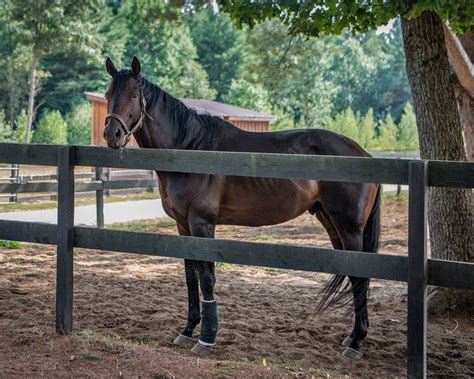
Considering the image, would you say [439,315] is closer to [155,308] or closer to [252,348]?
[252,348]

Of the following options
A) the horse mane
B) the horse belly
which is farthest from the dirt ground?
the horse mane

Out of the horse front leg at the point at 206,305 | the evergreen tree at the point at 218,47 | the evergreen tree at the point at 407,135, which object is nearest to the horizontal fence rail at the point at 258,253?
the horse front leg at the point at 206,305

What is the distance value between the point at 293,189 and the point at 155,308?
170 centimetres

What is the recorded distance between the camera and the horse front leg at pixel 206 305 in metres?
4.84

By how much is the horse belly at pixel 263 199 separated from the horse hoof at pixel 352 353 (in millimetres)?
1184

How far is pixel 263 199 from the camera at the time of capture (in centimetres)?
536

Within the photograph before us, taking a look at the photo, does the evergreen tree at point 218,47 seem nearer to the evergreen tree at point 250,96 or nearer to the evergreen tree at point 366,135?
the evergreen tree at point 250,96

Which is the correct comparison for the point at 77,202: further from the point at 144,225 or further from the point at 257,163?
the point at 257,163

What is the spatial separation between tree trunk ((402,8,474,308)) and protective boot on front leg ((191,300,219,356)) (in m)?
2.34

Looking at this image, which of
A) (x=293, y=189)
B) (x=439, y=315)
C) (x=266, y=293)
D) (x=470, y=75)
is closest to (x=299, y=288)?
(x=266, y=293)

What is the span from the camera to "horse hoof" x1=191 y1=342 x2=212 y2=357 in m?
4.77

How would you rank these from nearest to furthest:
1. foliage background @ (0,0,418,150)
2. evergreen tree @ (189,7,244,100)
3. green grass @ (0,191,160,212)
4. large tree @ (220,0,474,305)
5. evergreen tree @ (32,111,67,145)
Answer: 1. large tree @ (220,0,474,305)
2. green grass @ (0,191,160,212)
3. foliage background @ (0,0,418,150)
4. evergreen tree @ (32,111,67,145)
5. evergreen tree @ (189,7,244,100)

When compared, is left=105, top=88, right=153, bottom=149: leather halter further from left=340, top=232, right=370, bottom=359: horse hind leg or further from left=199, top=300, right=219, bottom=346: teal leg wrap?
left=340, top=232, right=370, bottom=359: horse hind leg

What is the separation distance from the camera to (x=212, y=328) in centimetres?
486
